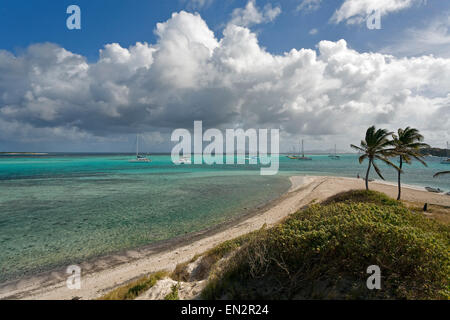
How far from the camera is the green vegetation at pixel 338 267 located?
15.2ft

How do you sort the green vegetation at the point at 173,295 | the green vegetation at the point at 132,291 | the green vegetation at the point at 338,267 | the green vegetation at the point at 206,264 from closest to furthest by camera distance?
1. the green vegetation at the point at 338,267
2. the green vegetation at the point at 173,295
3. the green vegetation at the point at 132,291
4. the green vegetation at the point at 206,264

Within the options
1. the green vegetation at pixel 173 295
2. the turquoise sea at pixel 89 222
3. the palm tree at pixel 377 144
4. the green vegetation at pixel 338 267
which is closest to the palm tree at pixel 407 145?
the palm tree at pixel 377 144

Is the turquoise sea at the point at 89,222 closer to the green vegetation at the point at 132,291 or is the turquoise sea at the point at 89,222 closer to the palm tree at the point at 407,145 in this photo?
the green vegetation at the point at 132,291

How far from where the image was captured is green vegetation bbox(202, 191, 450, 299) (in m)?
4.64

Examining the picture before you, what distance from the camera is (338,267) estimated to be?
520 cm

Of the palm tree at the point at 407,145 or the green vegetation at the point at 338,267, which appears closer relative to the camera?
the green vegetation at the point at 338,267

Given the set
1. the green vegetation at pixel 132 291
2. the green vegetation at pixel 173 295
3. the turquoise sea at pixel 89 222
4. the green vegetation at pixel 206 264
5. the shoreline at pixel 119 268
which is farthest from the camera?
the turquoise sea at pixel 89 222

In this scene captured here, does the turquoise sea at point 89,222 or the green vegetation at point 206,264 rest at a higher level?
the green vegetation at point 206,264

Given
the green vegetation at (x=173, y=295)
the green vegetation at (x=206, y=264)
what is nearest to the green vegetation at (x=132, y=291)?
the green vegetation at (x=173, y=295)

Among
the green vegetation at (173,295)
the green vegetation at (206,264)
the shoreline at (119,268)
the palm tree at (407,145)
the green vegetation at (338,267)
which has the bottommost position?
the shoreline at (119,268)

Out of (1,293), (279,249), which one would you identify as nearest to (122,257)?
(1,293)

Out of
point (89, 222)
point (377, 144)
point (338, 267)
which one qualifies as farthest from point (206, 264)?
point (377, 144)

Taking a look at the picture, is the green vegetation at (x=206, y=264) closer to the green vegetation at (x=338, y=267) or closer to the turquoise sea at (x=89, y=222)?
the green vegetation at (x=338, y=267)
